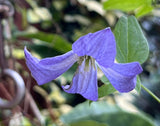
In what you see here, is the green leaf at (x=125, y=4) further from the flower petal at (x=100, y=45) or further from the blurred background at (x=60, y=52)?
the blurred background at (x=60, y=52)

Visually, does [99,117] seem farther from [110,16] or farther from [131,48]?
[110,16]

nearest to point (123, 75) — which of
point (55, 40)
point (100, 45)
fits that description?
point (100, 45)

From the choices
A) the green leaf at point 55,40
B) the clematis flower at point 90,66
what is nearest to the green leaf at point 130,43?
the clematis flower at point 90,66

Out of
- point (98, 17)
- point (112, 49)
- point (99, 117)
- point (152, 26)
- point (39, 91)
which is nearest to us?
point (112, 49)

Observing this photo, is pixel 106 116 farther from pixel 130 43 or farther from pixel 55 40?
pixel 130 43

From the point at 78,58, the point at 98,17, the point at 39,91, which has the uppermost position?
the point at 78,58

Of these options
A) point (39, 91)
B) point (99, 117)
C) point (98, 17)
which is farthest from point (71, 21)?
point (99, 117)

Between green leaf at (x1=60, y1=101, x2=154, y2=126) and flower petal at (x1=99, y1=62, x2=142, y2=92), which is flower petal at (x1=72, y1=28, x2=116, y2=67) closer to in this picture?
flower petal at (x1=99, y1=62, x2=142, y2=92)


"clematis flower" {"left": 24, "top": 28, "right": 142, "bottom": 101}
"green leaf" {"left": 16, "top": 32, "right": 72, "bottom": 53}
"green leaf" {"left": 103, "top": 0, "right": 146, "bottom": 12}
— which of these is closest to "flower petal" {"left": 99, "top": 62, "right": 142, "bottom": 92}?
"clematis flower" {"left": 24, "top": 28, "right": 142, "bottom": 101}
